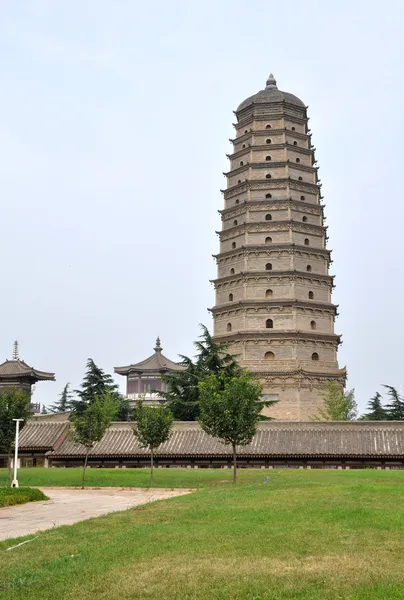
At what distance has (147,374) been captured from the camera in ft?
175

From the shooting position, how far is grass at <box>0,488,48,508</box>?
585 inches

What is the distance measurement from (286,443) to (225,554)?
2118cm

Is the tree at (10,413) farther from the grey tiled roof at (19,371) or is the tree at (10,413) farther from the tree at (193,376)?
the grey tiled roof at (19,371)

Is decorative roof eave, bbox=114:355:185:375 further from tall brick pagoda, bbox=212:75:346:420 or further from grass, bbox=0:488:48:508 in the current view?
grass, bbox=0:488:48:508

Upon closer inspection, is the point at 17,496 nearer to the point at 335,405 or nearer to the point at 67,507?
the point at 67,507

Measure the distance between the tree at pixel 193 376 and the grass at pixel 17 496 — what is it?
17671 mm

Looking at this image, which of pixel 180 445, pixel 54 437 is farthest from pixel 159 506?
pixel 54 437

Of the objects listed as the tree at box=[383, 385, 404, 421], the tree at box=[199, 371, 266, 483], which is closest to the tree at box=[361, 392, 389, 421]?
the tree at box=[383, 385, 404, 421]

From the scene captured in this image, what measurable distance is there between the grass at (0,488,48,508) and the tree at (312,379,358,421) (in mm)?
22815

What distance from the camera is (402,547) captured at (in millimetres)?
7766

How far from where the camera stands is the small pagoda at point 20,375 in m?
45.3

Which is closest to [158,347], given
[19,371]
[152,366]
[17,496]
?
[152,366]

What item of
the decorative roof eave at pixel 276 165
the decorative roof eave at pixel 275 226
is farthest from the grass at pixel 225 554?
the decorative roof eave at pixel 276 165

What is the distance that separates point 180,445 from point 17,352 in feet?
78.0
